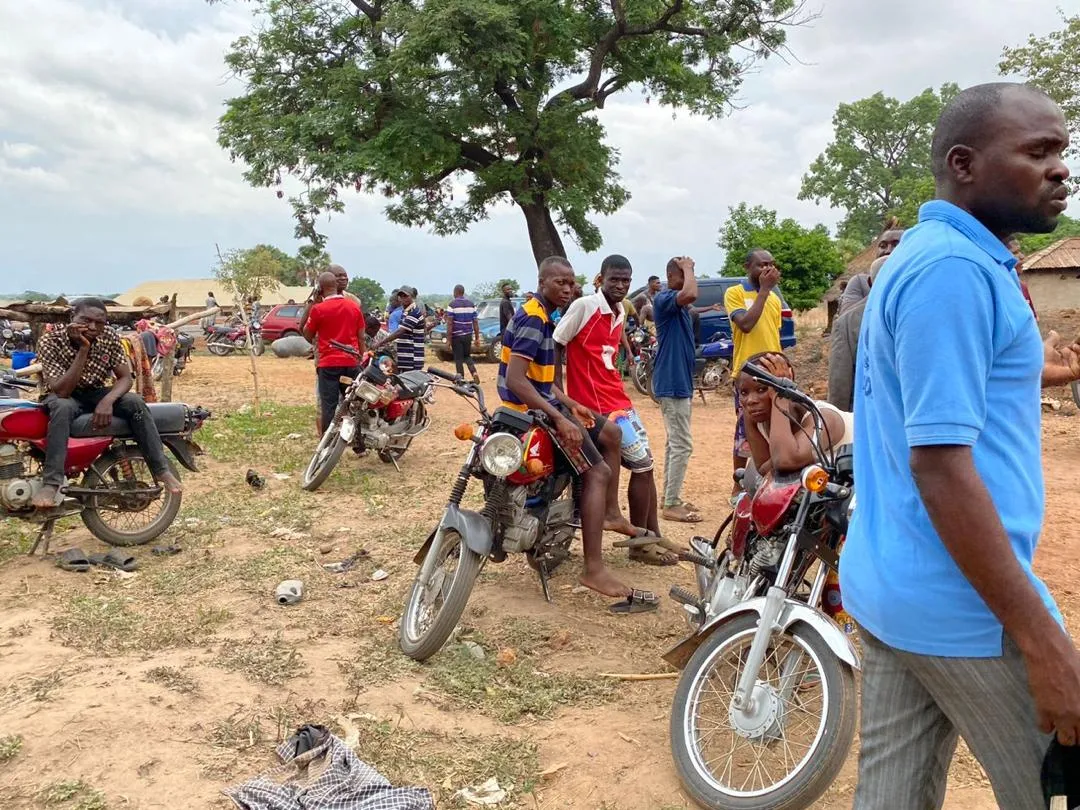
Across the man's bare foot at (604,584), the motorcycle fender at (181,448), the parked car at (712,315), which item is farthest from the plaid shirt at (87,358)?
the parked car at (712,315)

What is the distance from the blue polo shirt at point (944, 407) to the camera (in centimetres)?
137

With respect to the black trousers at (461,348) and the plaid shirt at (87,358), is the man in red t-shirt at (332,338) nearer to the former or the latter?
the plaid shirt at (87,358)

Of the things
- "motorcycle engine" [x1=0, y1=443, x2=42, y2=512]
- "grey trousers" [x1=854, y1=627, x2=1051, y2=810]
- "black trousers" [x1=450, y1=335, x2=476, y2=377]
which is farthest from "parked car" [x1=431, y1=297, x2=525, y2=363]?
"grey trousers" [x1=854, y1=627, x2=1051, y2=810]

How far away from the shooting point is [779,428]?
130 inches

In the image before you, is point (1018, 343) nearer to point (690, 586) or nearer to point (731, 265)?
point (690, 586)

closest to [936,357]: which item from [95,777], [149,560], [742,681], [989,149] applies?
[989,149]

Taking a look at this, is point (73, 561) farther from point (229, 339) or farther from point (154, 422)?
point (229, 339)

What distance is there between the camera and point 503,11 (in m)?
15.0

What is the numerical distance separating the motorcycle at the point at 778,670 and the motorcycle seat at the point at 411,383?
4763 mm

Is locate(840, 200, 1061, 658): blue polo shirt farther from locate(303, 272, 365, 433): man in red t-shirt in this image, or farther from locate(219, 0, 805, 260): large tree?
locate(219, 0, 805, 260): large tree

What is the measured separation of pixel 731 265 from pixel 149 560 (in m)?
17.6

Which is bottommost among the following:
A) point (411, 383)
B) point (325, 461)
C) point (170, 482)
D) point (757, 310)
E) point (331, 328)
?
point (325, 461)

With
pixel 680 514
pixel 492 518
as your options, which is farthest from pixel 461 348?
pixel 492 518

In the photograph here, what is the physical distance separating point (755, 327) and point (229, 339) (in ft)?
69.5
